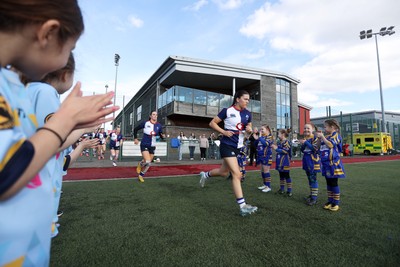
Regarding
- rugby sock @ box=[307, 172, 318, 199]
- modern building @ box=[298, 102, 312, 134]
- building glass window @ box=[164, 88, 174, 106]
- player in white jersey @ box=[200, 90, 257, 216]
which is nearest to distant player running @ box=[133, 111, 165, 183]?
player in white jersey @ box=[200, 90, 257, 216]

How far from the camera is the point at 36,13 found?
0.73 metres

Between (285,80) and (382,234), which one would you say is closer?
(382,234)

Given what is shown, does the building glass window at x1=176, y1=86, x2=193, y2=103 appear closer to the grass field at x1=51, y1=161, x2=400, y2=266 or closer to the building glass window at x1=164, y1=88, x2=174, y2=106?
the building glass window at x1=164, y1=88, x2=174, y2=106

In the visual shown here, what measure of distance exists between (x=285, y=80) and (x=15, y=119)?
30.8 meters

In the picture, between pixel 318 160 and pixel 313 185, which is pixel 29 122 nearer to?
pixel 313 185

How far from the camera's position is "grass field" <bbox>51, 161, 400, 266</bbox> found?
219 cm

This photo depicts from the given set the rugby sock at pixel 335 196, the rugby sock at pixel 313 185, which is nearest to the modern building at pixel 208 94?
the rugby sock at pixel 313 185

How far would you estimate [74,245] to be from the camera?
245cm

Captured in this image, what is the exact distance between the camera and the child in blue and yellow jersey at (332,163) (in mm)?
4082

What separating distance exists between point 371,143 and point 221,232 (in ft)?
103

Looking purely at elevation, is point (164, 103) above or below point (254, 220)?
above

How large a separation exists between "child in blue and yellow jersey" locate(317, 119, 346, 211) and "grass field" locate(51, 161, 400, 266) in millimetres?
246

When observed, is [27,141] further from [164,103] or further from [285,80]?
[285,80]

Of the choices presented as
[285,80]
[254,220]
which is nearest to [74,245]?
[254,220]
